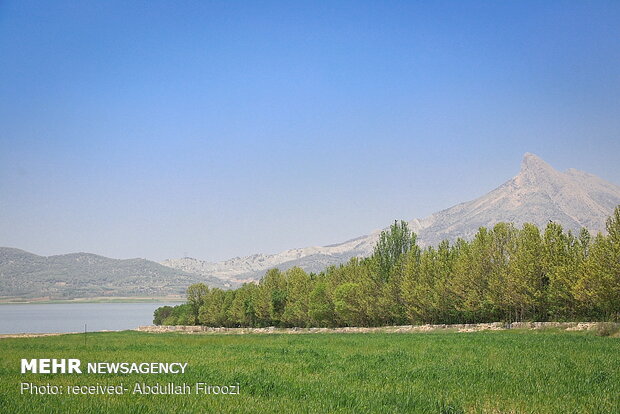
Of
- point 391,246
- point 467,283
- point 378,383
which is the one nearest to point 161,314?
point 391,246

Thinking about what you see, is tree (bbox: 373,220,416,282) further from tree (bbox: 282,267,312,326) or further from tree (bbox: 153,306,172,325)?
tree (bbox: 153,306,172,325)

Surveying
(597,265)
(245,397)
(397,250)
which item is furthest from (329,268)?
(245,397)

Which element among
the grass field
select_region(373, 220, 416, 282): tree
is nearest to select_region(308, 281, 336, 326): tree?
select_region(373, 220, 416, 282): tree

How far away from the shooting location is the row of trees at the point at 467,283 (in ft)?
162

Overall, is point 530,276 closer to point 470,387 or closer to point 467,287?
point 467,287

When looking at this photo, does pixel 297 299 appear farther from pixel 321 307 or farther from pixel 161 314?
pixel 161 314

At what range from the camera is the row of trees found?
49.4m

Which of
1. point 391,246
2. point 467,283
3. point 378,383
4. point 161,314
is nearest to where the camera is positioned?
point 378,383

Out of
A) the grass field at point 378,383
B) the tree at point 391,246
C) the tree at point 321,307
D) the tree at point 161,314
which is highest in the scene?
the tree at point 391,246

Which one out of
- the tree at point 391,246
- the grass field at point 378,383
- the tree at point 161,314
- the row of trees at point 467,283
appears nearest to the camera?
the grass field at point 378,383

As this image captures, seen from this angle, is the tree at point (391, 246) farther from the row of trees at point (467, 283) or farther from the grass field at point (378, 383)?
the grass field at point (378, 383)

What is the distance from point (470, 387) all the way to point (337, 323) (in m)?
78.5

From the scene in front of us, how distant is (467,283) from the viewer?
62.5m

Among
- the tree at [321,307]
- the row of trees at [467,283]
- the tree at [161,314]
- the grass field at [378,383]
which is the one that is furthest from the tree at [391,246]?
the tree at [161,314]
